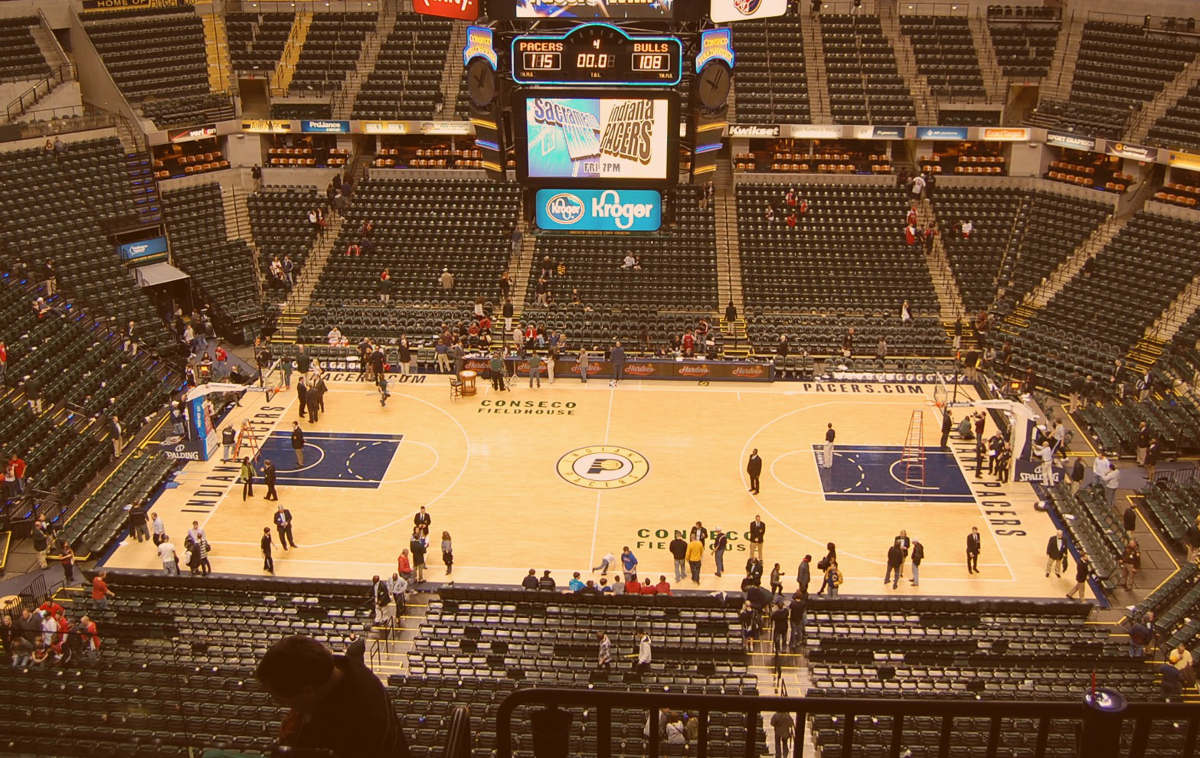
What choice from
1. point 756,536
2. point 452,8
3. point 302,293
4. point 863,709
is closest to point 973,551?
point 756,536

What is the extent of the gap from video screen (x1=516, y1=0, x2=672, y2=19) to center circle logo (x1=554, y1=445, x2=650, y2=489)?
1581 cm

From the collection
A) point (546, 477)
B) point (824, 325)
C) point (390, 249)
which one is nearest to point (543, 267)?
point (390, 249)

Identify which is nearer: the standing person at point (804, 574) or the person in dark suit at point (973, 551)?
the standing person at point (804, 574)

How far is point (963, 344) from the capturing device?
144 ft

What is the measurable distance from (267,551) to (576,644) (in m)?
8.56

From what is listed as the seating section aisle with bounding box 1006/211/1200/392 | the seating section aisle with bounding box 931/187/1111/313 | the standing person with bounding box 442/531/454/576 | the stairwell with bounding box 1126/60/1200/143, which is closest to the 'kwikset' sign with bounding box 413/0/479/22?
the standing person with bounding box 442/531/454/576

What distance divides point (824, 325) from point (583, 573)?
19067mm

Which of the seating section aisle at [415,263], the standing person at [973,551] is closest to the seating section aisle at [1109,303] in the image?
the standing person at [973,551]

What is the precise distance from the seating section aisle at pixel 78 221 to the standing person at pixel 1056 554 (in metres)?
30.2

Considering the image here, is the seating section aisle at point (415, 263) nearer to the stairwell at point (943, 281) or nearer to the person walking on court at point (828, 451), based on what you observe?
the person walking on court at point (828, 451)

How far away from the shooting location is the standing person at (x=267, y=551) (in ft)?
92.2

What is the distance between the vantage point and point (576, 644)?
24.7m

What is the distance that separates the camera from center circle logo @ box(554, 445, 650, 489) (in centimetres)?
3362

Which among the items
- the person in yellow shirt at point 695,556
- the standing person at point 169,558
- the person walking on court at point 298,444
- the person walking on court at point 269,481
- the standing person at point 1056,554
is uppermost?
the person walking on court at point 298,444
